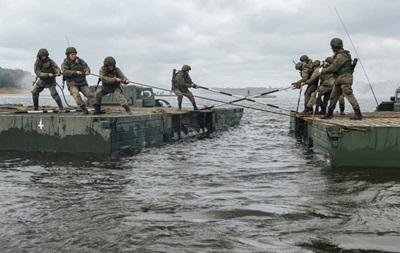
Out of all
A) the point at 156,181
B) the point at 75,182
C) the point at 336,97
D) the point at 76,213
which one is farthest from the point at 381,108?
the point at 76,213

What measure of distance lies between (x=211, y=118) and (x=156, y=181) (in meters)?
11.1

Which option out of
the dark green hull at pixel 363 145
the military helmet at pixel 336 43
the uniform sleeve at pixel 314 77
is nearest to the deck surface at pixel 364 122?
the dark green hull at pixel 363 145

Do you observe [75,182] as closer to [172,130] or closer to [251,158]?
[251,158]

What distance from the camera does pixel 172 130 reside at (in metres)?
15.9

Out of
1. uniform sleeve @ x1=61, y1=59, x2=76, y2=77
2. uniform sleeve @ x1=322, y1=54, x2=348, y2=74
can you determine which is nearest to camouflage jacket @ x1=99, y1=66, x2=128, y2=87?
uniform sleeve @ x1=61, y1=59, x2=76, y2=77

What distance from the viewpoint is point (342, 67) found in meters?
10.9

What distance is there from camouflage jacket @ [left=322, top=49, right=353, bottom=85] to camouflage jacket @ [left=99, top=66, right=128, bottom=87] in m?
5.80

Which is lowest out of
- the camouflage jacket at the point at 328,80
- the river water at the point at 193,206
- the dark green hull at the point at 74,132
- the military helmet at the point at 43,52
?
the river water at the point at 193,206

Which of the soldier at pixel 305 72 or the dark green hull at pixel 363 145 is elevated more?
the soldier at pixel 305 72

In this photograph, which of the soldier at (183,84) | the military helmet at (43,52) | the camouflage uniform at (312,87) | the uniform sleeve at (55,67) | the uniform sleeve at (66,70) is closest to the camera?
the uniform sleeve at (66,70)

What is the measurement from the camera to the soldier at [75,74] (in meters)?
12.7

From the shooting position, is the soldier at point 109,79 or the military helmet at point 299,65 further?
the military helmet at point 299,65

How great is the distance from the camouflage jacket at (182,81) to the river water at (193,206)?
7.22m

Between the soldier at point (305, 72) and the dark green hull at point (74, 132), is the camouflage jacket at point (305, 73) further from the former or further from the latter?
the dark green hull at point (74, 132)
